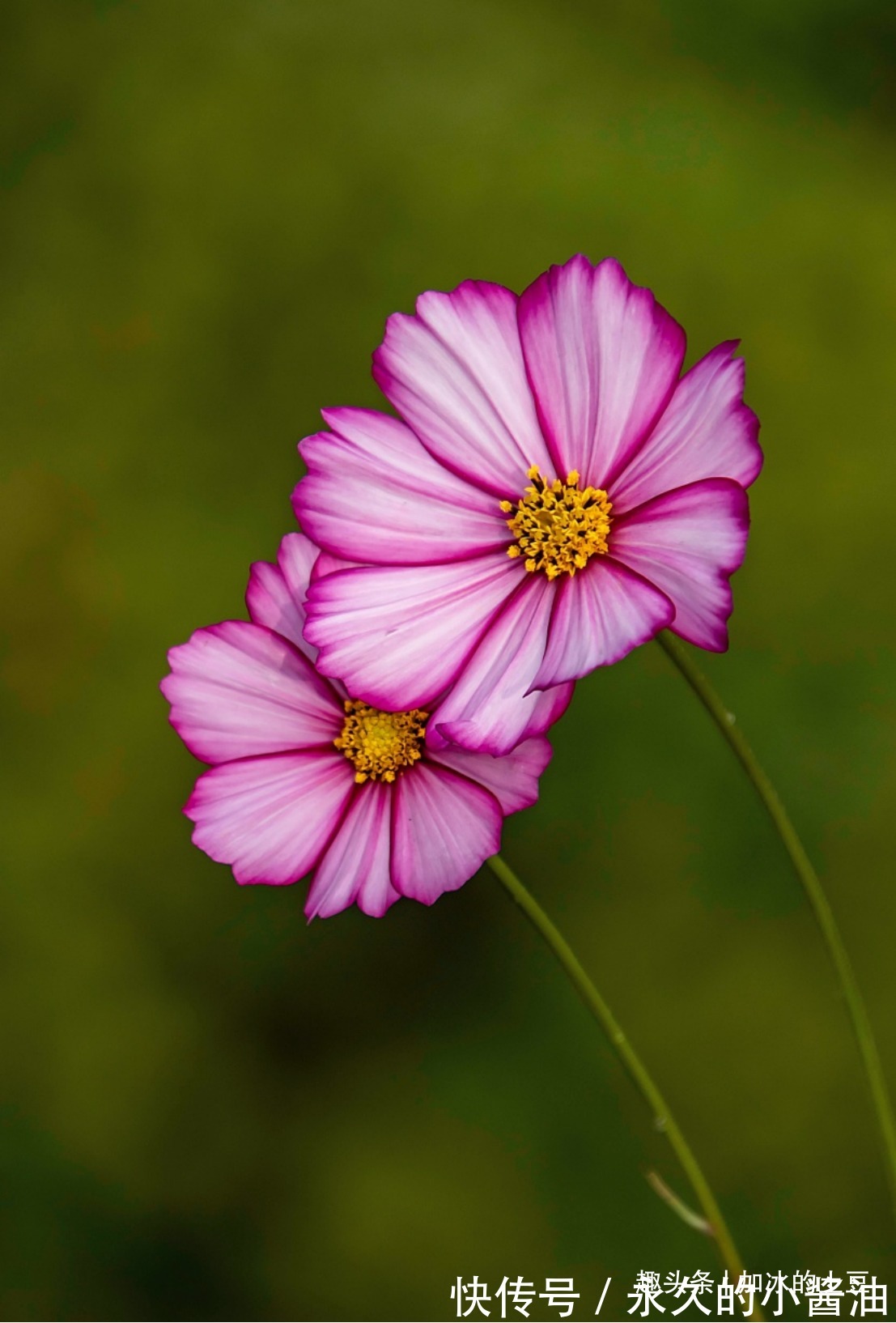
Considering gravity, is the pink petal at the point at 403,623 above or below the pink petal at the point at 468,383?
below

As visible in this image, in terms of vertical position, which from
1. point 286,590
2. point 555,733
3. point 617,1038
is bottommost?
point 617,1038

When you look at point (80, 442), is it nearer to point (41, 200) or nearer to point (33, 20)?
point (41, 200)

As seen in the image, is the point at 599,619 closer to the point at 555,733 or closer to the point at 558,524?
the point at 558,524

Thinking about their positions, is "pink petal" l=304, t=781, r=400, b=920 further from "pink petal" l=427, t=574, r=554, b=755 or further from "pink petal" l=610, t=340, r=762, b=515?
"pink petal" l=610, t=340, r=762, b=515

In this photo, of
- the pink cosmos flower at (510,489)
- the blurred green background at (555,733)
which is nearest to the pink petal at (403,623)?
the pink cosmos flower at (510,489)

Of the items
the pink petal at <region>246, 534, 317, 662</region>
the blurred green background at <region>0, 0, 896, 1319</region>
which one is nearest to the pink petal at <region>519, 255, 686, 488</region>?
the pink petal at <region>246, 534, 317, 662</region>

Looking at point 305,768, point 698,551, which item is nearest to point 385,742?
point 305,768

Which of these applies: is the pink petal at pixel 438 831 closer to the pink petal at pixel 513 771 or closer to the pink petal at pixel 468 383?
the pink petal at pixel 513 771
